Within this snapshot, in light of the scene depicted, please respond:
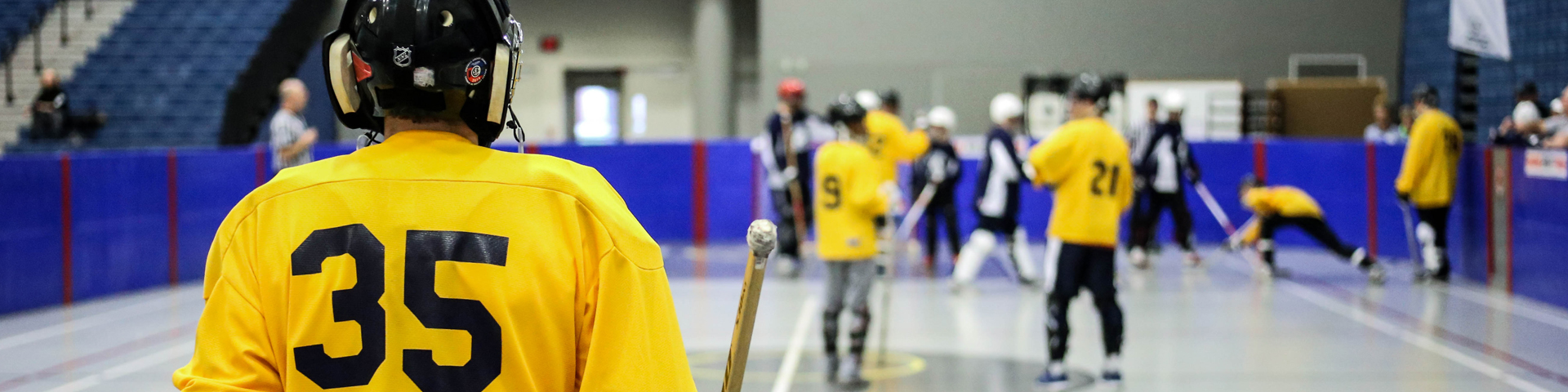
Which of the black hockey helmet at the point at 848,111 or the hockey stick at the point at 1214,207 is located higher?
the black hockey helmet at the point at 848,111

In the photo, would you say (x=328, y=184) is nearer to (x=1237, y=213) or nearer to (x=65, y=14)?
(x=1237, y=213)

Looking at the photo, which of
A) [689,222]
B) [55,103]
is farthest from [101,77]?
[689,222]

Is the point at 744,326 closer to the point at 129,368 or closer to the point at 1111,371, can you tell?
the point at 1111,371

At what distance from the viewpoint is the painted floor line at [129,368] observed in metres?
7.28

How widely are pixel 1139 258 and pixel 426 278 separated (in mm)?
11907

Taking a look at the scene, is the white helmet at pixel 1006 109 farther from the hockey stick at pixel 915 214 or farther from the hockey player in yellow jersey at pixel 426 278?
the hockey player in yellow jersey at pixel 426 278

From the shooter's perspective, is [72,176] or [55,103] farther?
[55,103]

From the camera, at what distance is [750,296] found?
6.91 feet

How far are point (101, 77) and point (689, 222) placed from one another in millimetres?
9975

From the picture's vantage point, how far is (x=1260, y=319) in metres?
9.72

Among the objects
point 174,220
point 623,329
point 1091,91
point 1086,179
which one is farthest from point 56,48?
point 623,329

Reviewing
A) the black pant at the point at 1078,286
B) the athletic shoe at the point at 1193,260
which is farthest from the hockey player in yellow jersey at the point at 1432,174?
the black pant at the point at 1078,286

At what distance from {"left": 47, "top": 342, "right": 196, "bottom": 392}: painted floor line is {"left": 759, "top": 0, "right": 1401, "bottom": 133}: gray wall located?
13100 mm

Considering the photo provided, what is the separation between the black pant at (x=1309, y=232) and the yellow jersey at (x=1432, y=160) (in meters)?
0.84
